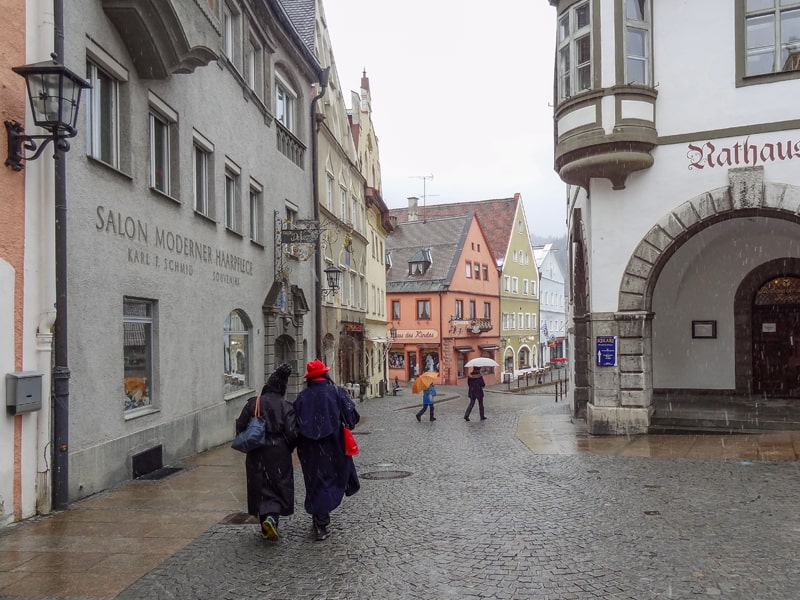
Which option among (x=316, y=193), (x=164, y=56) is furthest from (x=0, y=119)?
(x=316, y=193)

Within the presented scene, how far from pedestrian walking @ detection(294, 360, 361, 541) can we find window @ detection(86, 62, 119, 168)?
4.64m

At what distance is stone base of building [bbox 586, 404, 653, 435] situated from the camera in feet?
46.3

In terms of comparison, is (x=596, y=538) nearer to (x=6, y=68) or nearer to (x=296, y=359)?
(x=6, y=68)

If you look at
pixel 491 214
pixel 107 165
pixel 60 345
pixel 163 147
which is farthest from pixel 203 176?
pixel 491 214

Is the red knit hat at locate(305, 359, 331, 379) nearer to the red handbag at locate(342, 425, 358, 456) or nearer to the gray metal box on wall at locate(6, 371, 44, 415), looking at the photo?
the red handbag at locate(342, 425, 358, 456)

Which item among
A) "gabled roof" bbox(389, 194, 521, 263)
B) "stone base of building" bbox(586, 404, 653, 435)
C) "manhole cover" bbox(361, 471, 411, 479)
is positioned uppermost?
"gabled roof" bbox(389, 194, 521, 263)

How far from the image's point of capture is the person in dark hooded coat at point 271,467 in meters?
7.02

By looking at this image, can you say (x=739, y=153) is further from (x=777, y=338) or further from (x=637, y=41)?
(x=777, y=338)

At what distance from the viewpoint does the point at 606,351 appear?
14.3 meters

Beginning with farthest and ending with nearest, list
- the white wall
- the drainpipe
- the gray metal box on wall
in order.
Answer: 1. the white wall
2. the drainpipe
3. the gray metal box on wall

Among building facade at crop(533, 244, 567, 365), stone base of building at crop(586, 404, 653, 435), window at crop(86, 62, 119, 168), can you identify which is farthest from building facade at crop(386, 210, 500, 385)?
window at crop(86, 62, 119, 168)

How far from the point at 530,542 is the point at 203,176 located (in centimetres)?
962

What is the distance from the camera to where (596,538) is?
23.2 feet

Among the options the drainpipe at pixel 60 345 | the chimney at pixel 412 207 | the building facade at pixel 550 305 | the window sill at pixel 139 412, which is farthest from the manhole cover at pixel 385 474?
the building facade at pixel 550 305
